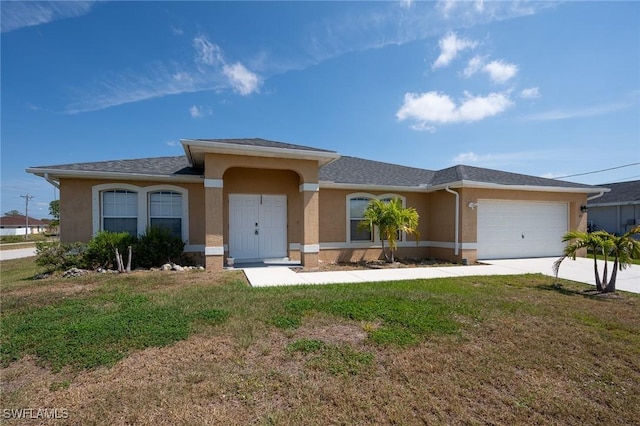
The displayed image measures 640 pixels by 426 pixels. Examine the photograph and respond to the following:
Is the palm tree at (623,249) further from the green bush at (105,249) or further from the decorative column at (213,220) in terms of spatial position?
the green bush at (105,249)

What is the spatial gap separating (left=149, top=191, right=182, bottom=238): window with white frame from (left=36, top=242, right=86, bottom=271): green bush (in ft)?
7.49

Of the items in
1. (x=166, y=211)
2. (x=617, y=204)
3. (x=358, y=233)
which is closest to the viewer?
(x=166, y=211)

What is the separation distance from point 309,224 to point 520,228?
936 cm

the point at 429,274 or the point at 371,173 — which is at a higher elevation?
the point at 371,173

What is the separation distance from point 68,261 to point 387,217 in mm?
10302

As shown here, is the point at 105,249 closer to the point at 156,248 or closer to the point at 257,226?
the point at 156,248

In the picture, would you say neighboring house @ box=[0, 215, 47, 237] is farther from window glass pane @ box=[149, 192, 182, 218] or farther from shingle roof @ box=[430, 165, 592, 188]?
shingle roof @ box=[430, 165, 592, 188]

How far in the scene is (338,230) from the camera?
1201 cm

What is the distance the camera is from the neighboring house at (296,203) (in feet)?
31.3

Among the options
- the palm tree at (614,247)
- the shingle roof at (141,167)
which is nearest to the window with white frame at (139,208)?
the shingle roof at (141,167)

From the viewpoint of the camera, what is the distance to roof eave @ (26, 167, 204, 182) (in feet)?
30.1

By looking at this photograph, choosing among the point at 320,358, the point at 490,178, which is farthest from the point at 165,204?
the point at 490,178

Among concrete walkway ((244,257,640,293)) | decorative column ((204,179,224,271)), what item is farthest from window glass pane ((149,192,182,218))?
concrete walkway ((244,257,640,293))

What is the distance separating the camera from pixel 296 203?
11.7 metres
